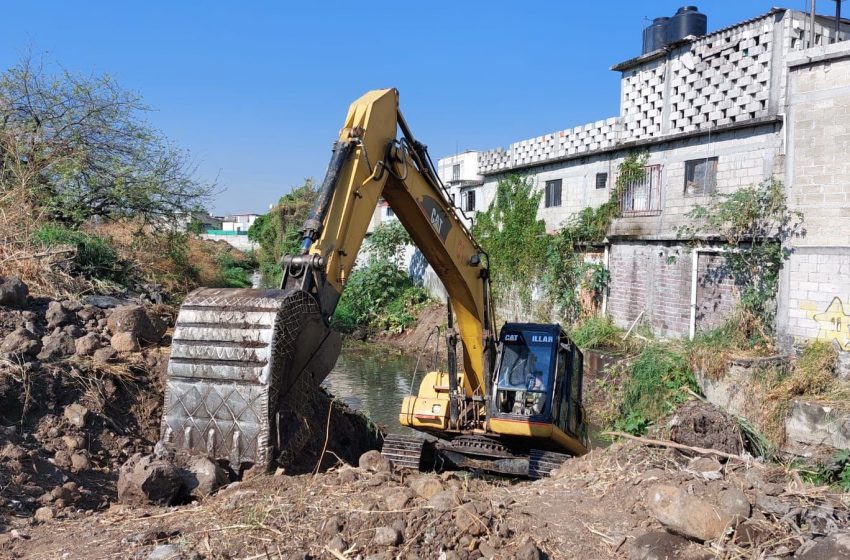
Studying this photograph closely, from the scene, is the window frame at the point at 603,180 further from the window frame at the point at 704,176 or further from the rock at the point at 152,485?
the rock at the point at 152,485

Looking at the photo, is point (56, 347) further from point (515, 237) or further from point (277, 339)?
point (515, 237)

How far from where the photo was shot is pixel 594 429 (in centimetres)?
1300

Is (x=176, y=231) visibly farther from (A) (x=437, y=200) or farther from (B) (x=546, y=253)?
(A) (x=437, y=200)

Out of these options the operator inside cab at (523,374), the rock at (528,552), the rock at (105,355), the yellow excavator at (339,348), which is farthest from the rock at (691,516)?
the rock at (105,355)

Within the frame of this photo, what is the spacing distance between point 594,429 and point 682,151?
18.8ft

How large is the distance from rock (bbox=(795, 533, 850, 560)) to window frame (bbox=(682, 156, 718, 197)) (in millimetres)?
10623

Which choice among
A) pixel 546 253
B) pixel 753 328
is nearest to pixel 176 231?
pixel 546 253

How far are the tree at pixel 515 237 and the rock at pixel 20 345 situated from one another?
501 inches

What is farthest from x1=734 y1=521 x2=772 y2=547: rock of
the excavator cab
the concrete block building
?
the concrete block building

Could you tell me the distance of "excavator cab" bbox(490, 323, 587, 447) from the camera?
733cm

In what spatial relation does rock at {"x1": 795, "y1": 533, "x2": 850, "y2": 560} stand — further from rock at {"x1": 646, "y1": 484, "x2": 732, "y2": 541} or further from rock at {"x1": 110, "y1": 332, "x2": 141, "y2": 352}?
rock at {"x1": 110, "y1": 332, "x2": 141, "y2": 352}

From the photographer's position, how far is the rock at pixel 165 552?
3842 mm

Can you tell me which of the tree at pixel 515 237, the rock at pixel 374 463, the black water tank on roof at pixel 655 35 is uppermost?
the black water tank on roof at pixel 655 35

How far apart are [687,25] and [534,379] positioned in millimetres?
11144
